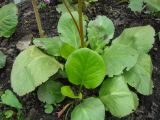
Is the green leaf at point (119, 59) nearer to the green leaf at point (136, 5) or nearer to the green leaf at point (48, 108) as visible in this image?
the green leaf at point (48, 108)

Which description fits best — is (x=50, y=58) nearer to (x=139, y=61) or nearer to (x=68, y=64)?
(x=68, y=64)

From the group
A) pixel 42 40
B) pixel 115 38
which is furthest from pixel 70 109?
pixel 115 38

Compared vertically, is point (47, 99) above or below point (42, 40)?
below

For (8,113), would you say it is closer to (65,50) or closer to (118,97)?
(65,50)

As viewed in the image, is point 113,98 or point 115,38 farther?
point 115,38

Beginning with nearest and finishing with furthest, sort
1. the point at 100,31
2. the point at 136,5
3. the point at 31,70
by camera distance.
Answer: the point at 31,70 < the point at 100,31 < the point at 136,5

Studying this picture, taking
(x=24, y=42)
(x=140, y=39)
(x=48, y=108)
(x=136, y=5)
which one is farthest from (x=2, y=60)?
(x=136, y=5)

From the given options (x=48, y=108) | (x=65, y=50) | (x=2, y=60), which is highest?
(x=65, y=50)

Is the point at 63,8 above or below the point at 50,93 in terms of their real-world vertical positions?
above
